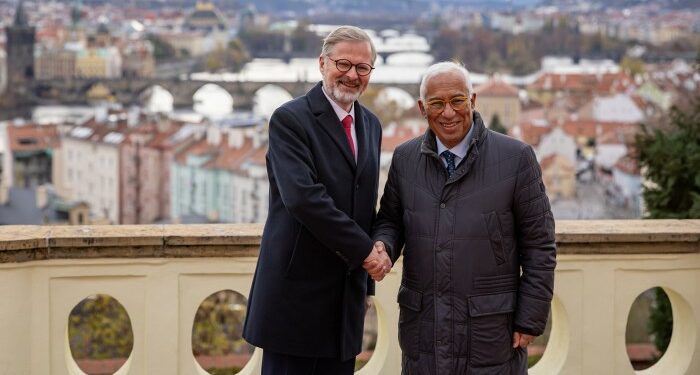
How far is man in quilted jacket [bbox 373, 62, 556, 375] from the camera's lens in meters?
1.53

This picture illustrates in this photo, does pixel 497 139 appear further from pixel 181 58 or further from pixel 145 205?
pixel 181 58

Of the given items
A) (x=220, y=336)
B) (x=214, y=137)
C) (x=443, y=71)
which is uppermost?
(x=214, y=137)

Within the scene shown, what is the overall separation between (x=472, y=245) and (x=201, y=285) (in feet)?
1.63

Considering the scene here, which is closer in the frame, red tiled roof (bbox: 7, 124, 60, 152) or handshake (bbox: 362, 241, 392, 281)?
handshake (bbox: 362, 241, 392, 281)

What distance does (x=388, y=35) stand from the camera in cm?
7369

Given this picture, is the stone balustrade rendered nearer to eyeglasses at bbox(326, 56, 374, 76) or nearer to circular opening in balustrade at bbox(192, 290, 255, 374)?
eyeglasses at bbox(326, 56, 374, 76)

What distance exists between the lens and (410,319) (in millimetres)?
1573

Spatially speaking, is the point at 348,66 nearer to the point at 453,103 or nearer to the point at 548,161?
the point at 453,103

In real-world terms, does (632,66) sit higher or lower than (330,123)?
higher

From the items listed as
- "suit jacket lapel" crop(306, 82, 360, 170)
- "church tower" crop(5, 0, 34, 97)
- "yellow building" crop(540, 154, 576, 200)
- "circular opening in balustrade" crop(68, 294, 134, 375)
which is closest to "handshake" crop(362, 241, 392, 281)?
"suit jacket lapel" crop(306, 82, 360, 170)

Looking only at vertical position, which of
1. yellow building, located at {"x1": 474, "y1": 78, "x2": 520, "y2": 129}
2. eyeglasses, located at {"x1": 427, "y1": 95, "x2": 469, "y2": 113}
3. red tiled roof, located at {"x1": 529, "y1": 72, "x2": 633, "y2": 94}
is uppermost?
red tiled roof, located at {"x1": 529, "y1": 72, "x2": 633, "y2": 94}

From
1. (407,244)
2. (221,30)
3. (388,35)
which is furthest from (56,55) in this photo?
(407,244)

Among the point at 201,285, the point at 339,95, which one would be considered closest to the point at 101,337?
the point at 201,285

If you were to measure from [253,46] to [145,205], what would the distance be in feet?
128
